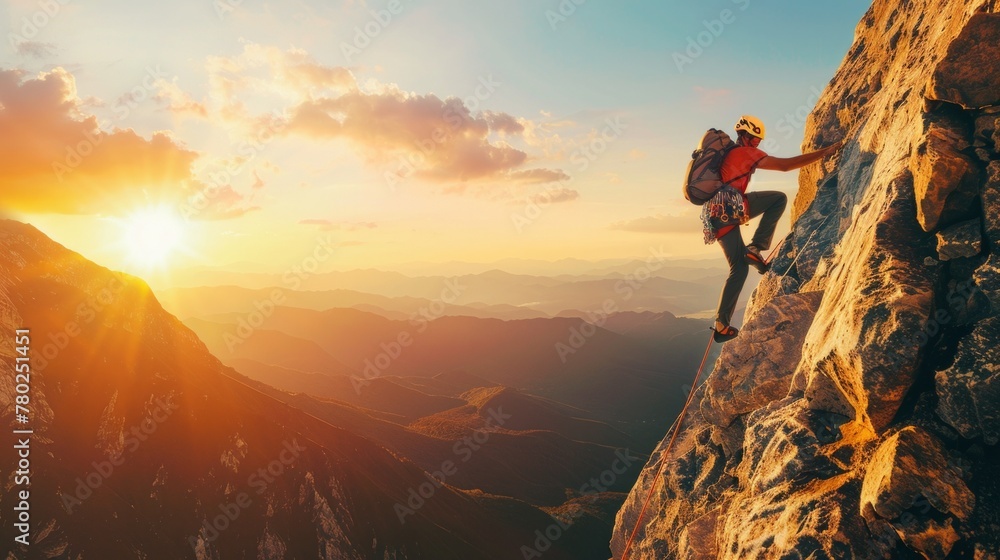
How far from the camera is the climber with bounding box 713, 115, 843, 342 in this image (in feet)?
32.9

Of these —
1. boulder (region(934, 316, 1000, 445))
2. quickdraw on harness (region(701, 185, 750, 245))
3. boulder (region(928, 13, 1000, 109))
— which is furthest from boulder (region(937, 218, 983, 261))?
quickdraw on harness (region(701, 185, 750, 245))

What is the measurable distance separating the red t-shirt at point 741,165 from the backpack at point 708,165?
0.11m

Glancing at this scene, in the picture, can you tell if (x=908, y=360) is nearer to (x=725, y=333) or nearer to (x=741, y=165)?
(x=741, y=165)

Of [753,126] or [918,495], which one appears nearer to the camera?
[918,495]

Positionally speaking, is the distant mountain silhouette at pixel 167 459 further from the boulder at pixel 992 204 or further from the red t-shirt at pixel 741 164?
the boulder at pixel 992 204

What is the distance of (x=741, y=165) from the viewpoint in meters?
10.2

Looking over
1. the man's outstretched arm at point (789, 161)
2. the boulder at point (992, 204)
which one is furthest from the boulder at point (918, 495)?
the man's outstretched arm at point (789, 161)

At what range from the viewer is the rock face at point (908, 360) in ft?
17.7

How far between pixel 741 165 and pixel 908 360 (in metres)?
5.58

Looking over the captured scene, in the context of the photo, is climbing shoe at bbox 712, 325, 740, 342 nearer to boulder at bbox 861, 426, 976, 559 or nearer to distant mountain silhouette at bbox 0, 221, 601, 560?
boulder at bbox 861, 426, 976, 559

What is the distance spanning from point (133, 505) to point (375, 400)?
367 feet

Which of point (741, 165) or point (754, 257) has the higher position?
point (741, 165)

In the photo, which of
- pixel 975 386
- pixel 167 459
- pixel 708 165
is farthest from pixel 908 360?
pixel 167 459

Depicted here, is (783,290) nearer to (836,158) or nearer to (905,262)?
(836,158)
